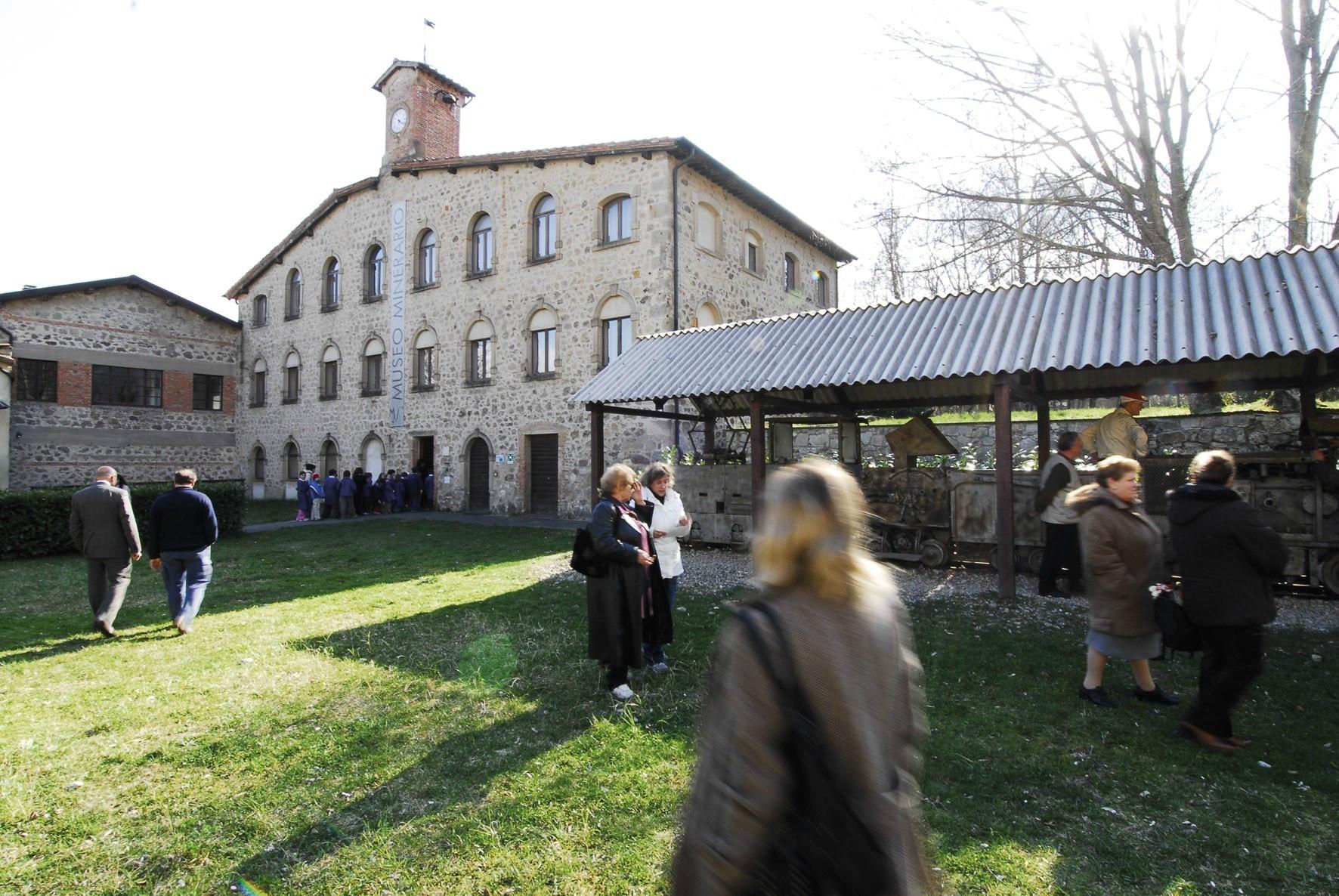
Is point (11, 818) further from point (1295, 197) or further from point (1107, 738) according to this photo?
point (1295, 197)

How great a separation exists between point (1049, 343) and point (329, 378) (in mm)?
24334

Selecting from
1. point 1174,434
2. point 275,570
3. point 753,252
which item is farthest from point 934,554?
point 753,252

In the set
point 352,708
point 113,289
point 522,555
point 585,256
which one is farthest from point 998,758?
point 113,289

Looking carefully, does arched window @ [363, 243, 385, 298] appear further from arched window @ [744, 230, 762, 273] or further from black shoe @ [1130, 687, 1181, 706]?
black shoe @ [1130, 687, 1181, 706]

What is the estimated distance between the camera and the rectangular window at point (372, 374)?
79.3ft

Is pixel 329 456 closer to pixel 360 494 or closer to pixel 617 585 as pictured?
pixel 360 494

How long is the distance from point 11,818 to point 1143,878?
519cm

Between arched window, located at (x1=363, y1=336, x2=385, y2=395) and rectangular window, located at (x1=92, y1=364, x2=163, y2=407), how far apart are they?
8.82 meters

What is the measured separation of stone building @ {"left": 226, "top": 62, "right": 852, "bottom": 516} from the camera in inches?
721

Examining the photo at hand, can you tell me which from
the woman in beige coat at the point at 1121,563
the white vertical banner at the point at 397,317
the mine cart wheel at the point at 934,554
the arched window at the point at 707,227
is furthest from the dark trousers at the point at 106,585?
the white vertical banner at the point at 397,317

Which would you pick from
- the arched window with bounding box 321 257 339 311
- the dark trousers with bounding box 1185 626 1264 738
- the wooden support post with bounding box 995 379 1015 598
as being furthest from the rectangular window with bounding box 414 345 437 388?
the dark trousers with bounding box 1185 626 1264 738

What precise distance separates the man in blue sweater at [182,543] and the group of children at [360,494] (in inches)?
563

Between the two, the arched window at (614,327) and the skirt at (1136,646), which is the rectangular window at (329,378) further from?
the skirt at (1136,646)

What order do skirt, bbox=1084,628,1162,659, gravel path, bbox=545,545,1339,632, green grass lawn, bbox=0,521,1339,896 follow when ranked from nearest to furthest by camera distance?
green grass lawn, bbox=0,521,1339,896, skirt, bbox=1084,628,1162,659, gravel path, bbox=545,545,1339,632
